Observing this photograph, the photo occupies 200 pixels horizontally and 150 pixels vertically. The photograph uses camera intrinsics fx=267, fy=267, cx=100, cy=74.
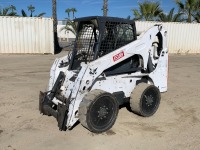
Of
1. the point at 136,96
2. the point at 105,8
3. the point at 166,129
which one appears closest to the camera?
the point at 166,129

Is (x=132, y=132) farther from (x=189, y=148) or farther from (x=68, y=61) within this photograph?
(x=68, y=61)

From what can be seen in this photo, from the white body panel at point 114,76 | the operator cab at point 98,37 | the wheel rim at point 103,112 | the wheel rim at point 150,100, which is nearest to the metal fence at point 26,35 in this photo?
the white body panel at point 114,76

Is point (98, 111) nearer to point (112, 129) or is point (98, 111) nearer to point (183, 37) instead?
point (112, 129)

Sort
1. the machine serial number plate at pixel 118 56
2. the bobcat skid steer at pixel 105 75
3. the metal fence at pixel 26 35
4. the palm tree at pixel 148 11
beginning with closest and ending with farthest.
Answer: the bobcat skid steer at pixel 105 75
the machine serial number plate at pixel 118 56
the metal fence at pixel 26 35
the palm tree at pixel 148 11

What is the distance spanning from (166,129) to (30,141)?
7.91ft

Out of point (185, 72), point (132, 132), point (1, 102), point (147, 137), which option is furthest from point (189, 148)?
point (185, 72)

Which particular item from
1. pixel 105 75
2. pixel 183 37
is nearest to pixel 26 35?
pixel 183 37

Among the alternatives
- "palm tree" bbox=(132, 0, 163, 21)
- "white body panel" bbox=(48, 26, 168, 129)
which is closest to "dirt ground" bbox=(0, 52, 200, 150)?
"white body panel" bbox=(48, 26, 168, 129)

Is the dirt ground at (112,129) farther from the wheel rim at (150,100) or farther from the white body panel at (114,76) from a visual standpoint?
the white body panel at (114,76)

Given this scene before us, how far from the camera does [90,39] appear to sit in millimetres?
5430

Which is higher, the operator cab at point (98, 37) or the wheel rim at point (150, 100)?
the operator cab at point (98, 37)

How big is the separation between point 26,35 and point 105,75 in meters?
12.5

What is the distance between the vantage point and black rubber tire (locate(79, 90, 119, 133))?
434 cm

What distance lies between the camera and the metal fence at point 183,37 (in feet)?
63.2
